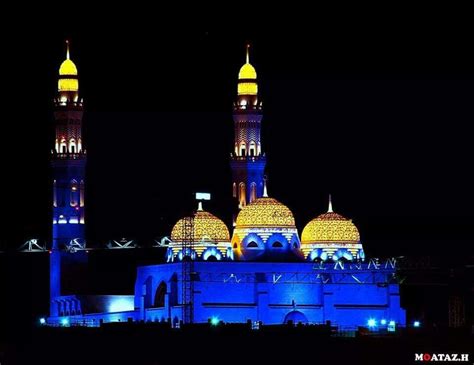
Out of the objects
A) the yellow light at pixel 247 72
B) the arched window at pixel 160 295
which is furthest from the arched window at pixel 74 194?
the yellow light at pixel 247 72

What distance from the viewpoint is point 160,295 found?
147m

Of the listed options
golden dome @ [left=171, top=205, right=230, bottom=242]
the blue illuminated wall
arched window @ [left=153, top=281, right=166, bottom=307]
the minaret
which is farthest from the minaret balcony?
the minaret

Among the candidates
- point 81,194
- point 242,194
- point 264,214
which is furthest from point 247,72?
point 81,194

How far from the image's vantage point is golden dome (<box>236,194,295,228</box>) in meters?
145

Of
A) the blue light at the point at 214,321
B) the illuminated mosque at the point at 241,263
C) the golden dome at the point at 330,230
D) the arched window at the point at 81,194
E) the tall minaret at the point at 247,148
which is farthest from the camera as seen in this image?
the golden dome at the point at 330,230

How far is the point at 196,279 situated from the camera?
141750mm

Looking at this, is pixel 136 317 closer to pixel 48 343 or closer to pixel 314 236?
pixel 314 236

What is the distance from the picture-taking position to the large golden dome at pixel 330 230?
148875 millimetres

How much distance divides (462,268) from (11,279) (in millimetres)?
35136

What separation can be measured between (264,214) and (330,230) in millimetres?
5985

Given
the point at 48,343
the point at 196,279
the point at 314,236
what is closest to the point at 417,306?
the point at 314,236

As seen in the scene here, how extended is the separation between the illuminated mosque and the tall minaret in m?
0.07

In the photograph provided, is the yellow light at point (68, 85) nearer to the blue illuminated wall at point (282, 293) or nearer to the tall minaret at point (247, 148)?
the tall minaret at point (247, 148)

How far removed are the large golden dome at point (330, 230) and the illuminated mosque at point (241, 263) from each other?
0.07 meters
